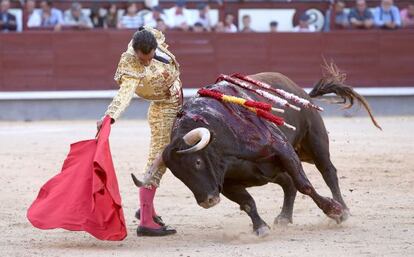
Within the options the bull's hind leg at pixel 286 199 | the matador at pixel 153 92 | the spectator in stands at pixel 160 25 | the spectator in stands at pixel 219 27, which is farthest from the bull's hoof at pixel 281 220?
the spectator in stands at pixel 219 27

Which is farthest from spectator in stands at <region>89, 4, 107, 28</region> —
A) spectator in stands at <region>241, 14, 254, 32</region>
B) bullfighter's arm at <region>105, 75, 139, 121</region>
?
bullfighter's arm at <region>105, 75, 139, 121</region>

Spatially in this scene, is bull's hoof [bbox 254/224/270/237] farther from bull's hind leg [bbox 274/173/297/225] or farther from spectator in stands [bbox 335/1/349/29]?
spectator in stands [bbox 335/1/349/29]

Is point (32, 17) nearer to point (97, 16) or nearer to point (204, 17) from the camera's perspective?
point (97, 16)

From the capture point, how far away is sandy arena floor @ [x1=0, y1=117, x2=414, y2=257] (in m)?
4.98

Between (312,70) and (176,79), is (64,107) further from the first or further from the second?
(176,79)

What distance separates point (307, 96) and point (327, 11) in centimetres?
741

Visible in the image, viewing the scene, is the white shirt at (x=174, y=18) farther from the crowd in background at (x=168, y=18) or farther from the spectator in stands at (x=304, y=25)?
the spectator in stands at (x=304, y=25)

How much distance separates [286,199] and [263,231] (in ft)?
2.04

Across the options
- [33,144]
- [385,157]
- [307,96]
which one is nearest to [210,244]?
[307,96]

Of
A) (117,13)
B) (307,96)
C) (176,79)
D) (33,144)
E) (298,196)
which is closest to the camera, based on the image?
(176,79)

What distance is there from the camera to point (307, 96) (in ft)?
20.2

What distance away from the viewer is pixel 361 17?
13.3 metres

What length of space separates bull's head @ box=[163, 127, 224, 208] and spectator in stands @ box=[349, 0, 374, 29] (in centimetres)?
858

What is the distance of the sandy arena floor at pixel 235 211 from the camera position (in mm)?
4984
